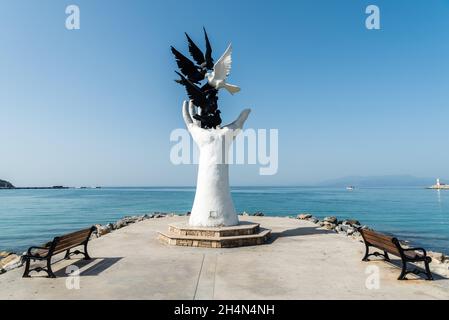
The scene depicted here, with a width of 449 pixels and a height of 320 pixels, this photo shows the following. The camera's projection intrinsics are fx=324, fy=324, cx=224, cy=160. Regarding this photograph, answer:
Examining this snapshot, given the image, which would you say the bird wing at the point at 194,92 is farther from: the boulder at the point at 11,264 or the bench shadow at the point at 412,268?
the bench shadow at the point at 412,268

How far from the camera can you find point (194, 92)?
1230cm

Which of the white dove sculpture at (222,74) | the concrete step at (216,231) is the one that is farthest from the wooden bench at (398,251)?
the white dove sculpture at (222,74)

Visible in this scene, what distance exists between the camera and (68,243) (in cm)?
777

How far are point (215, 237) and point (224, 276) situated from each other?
3.35 m

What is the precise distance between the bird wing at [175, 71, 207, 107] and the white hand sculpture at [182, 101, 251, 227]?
975mm

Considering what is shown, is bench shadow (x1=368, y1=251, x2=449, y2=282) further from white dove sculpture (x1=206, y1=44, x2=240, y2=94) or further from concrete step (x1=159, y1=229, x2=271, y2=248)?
white dove sculpture (x1=206, y1=44, x2=240, y2=94)

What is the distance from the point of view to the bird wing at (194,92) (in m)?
12.1

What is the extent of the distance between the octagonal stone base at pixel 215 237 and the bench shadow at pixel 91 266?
228cm

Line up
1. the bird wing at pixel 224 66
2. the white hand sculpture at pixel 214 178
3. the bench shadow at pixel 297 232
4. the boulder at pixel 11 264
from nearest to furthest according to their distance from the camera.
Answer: the boulder at pixel 11 264 < the white hand sculpture at pixel 214 178 < the bird wing at pixel 224 66 < the bench shadow at pixel 297 232

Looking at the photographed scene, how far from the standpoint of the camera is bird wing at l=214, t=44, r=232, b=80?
12375 millimetres

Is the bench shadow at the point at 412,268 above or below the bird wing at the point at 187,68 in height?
below
